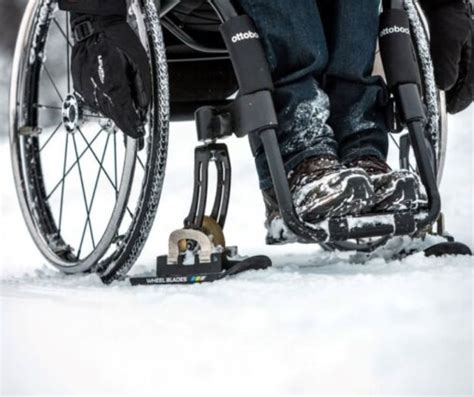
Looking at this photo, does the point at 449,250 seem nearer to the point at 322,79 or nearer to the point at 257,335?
the point at 322,79

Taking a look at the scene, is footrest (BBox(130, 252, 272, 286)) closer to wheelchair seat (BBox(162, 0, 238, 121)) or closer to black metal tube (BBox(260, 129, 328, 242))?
black metal tube (BBox(260, 129, 328, 242))

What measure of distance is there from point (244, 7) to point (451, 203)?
3.86 ft

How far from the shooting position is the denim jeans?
125cm

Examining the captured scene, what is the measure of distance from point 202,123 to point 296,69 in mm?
172

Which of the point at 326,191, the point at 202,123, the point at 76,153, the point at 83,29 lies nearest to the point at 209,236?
the point at 202,123

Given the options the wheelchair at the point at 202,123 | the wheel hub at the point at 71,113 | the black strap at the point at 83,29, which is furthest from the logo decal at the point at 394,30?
the wheel hub at the point at 71,113

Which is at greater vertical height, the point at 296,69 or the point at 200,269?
the point at 296,69

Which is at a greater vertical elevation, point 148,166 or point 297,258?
point 148,166

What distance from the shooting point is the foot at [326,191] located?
1137 mm

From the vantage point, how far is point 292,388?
71cm

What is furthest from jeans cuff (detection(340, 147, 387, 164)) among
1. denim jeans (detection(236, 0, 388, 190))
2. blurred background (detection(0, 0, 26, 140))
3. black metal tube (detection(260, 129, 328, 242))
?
blurred background (detection(0, 0, 26, 140))

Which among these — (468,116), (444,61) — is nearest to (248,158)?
(468,116)

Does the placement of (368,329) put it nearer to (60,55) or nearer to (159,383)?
(159,383)

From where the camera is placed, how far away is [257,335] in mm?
826
